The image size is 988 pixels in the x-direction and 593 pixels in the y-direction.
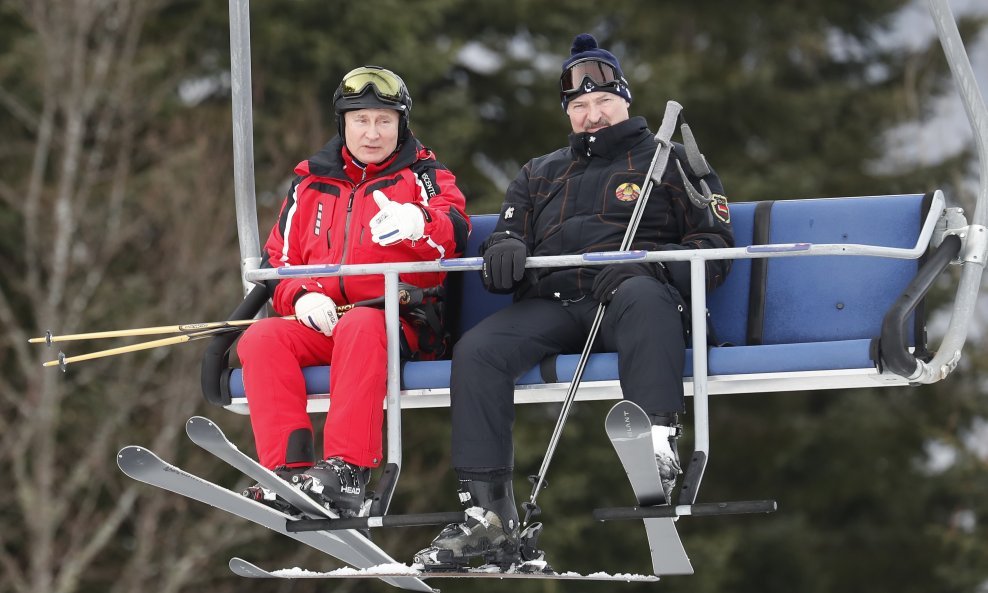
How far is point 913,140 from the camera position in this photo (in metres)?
20.5

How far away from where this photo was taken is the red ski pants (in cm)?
525

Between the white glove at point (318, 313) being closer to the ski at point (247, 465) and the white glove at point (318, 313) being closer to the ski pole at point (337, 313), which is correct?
the ski pole at point (337, 313)

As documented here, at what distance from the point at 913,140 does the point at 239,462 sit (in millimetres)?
16603

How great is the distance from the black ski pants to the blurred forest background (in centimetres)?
983

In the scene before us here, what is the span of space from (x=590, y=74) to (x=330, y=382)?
1271 mm

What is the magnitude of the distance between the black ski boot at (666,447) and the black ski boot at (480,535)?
0.44 m

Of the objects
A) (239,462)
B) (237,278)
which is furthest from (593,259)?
(237,278)

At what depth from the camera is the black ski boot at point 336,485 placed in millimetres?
5176

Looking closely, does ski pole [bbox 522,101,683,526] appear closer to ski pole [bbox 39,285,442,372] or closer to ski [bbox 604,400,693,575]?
ski [bbox 604,400,693,575]

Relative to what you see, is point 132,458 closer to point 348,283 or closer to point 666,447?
point 348,283

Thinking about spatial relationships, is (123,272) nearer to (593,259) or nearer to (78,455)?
(78,455)

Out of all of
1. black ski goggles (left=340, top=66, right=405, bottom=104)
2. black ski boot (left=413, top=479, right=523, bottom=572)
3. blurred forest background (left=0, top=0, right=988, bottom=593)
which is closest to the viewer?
black ski boot (left=413, top=479, right=523, bottom=572)

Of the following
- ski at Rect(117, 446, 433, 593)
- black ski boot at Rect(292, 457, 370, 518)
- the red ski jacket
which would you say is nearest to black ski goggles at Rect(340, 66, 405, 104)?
the red ski jacket

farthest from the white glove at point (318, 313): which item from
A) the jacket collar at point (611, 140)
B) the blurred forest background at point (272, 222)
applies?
the blurred forest background at point (272, 222)
